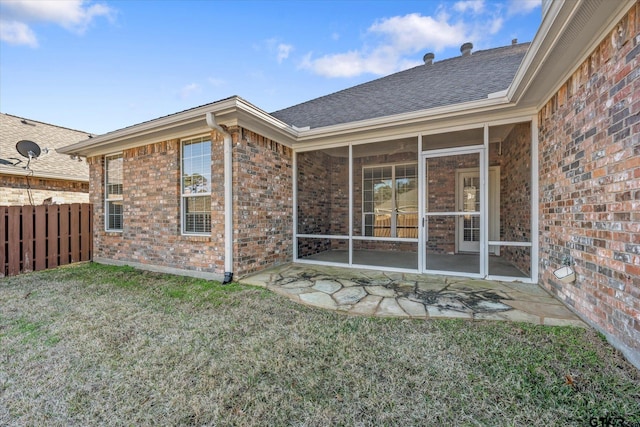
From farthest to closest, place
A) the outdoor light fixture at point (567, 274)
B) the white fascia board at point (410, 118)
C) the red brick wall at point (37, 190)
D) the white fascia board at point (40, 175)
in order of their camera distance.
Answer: the red brick wall at point (37, 190)
the white fascia board at point (40, 175)
the white fascia board at point (410, 118)
the outdoor light fixture at point (567, 274)

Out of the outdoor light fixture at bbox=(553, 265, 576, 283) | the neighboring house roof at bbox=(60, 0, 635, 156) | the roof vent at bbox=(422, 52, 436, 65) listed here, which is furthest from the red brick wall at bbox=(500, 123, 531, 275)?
the roof vent at bbox=(422, 52, 436, 65)

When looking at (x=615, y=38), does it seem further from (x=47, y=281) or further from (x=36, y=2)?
(x=36, y=2)

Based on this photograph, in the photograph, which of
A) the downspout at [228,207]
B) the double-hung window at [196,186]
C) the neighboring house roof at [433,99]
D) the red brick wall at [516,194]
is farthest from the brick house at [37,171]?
the red brick wall at [516,194]

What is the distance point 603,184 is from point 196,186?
17.7 ft

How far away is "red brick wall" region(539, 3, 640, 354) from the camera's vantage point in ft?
6.30

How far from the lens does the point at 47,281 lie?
4.59m

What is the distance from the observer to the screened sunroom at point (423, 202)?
4430mm

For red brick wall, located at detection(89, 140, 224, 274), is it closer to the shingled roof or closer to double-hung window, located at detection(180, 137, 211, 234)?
double-hung window, located at detection(180, 137, 211, 234)

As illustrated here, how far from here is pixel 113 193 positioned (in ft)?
19.3

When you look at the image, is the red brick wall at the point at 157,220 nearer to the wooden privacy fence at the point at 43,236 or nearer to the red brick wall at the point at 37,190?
the wooden privacy fence at the point at 43,236

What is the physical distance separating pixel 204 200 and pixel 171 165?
3.33 ft

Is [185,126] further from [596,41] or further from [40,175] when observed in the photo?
[40,175]

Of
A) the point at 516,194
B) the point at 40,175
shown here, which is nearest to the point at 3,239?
the point at 40,175

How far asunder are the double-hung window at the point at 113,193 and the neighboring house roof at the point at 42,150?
2.93 m
